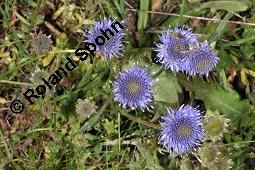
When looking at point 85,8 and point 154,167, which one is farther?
point 85,8

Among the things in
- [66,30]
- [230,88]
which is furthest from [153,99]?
[66,30]

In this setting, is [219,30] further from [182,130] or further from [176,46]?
[182,130]

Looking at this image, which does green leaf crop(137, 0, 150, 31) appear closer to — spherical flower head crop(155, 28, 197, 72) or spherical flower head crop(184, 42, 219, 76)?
spherical flower head crop(155, 28, 197, 72)

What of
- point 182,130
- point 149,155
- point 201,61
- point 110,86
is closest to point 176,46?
point 201,61

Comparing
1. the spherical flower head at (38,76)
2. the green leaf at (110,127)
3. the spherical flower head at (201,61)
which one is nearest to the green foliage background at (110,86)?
the green leaf at (110,127)

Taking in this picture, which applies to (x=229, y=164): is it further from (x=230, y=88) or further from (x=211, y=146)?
(x=230, y=88)
